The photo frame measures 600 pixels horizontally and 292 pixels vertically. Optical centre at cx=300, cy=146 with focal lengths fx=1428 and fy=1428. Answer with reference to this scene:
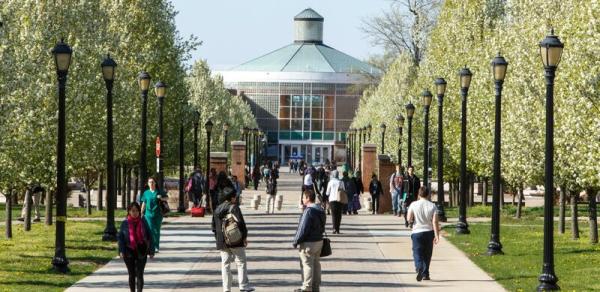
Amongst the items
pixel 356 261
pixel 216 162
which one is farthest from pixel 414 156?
pixel 356 261

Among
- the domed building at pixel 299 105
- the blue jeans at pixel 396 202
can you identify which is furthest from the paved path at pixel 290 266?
the domed building at pixel 299 105

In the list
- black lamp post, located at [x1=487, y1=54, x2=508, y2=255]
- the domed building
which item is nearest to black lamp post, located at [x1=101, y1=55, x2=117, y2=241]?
black lamp post, located at [x1=487, y1=54, x2=508, y2=255]

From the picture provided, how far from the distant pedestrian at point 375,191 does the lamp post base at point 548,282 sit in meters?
27.5

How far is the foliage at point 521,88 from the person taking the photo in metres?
28.2

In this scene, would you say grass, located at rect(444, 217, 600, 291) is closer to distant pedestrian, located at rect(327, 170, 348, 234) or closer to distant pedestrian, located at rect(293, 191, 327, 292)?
distant pedestrian, located at rect(327, 170, 348, 234)

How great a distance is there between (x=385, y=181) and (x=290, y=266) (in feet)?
93.8

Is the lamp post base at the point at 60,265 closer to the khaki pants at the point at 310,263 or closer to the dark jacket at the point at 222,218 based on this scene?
the dark jacket at the point at 222,218

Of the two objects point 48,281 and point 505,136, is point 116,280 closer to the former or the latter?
point 48,281

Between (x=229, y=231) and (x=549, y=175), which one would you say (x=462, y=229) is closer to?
(x=549, y=175)

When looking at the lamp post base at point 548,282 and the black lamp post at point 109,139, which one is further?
the black lamp post at point 109,139

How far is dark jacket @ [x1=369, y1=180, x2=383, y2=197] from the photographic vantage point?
49.8m

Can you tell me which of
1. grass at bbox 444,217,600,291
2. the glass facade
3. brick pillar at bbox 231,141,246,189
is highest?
the glass facade

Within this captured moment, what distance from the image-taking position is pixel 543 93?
36.0 metres

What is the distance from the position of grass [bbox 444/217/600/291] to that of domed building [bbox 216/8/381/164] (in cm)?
14261
